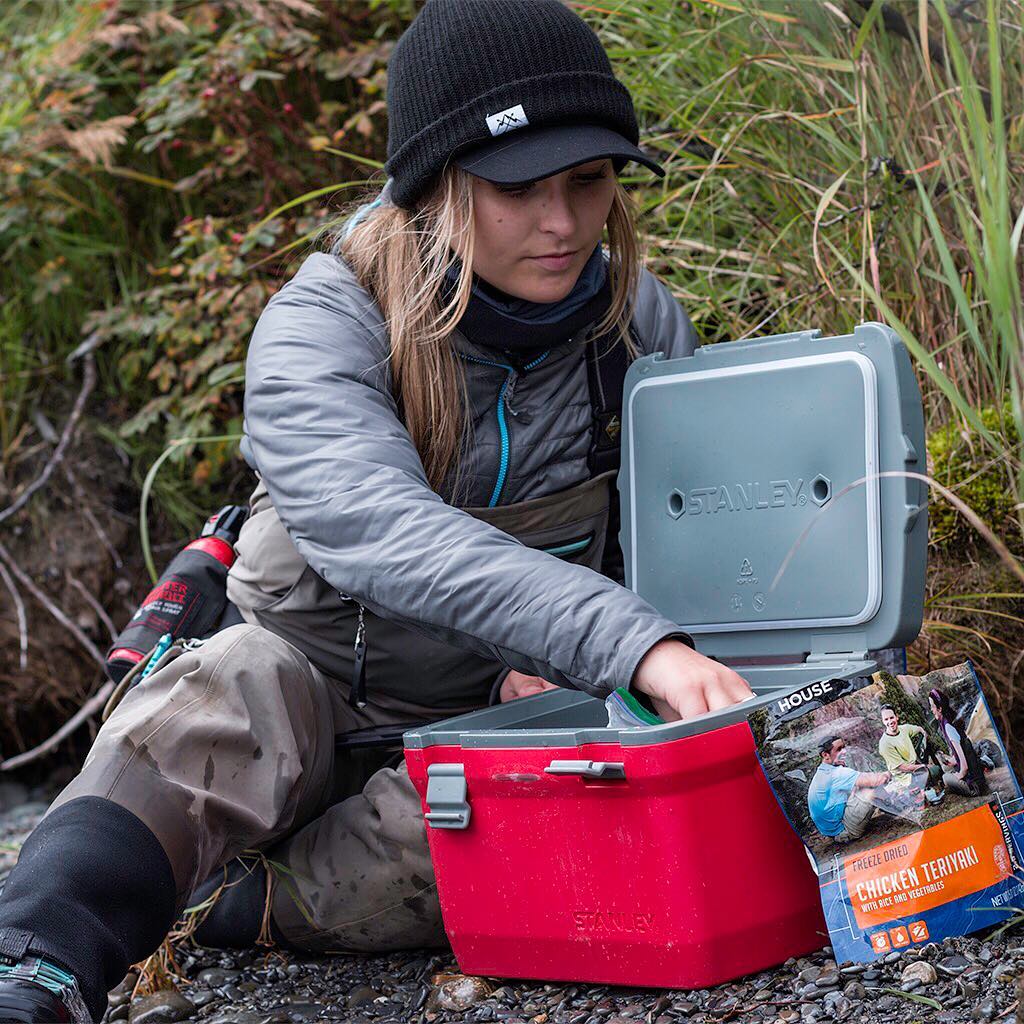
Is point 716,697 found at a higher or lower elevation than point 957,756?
higher

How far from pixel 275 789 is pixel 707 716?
687mm

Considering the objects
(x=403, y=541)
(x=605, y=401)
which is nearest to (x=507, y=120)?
(x=605, y=401)

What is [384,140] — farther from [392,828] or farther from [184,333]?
[392,828]

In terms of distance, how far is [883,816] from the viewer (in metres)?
1.59

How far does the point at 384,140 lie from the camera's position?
3.54m

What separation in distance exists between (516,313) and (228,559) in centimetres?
73

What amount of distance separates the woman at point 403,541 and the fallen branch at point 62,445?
1730mm

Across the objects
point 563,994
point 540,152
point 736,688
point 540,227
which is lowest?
point 563,994

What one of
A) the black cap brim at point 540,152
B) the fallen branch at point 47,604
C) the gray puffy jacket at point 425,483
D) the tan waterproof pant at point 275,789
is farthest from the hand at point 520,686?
the fallen branch at point 47,604

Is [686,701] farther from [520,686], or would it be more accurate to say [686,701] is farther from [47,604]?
[47,604]

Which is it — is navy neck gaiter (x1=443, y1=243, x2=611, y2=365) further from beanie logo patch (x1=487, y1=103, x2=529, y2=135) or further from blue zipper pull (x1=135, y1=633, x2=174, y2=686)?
blue zipper pull (x1=135, y1=633, x2=174, y2=686)

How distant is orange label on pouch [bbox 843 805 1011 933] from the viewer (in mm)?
1581

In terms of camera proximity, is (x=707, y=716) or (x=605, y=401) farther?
(x=605, y=401)

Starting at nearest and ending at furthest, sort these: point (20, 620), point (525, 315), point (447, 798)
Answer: point (447, 798), point (525, 315), point (20, 620)
